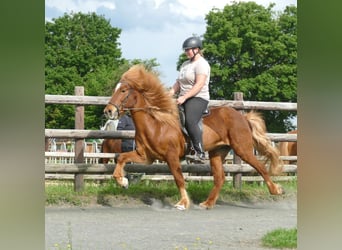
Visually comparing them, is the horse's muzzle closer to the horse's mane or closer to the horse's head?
the horse's head

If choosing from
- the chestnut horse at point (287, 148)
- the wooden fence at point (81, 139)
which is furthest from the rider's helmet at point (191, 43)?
the chestnut horse at point (287, 148)

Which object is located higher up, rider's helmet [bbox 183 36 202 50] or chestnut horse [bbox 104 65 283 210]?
rider's helmet [bbox 183 36 202 50]

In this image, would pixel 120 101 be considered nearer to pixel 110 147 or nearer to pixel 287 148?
pixel 110 147

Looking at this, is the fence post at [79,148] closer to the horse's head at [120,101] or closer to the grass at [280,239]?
the horse's head at [120,101]

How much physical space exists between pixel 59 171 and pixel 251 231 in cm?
219

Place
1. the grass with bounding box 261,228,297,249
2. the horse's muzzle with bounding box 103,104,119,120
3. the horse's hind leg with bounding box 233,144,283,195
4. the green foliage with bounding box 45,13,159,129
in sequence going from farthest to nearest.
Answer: the green foliage with bounding box 45,13,159,129
the horse's hind leg with bounding box 233,144,283,195
the horse's muzzle with bounding box 103,104,119,120
the grass with bounding box 261,228,297,249

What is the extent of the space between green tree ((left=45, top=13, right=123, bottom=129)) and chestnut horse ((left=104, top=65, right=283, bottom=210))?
8.60m

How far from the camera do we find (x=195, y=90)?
473 cm

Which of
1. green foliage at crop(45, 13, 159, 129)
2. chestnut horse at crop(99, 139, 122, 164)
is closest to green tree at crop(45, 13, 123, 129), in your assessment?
green foliage at crop(45, 13, 159, 129)

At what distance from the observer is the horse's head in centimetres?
459

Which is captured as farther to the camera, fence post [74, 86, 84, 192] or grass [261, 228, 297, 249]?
fence post [74, 86, 84, 192]

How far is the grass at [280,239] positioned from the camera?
306 cm

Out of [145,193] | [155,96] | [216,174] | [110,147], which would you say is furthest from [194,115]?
[110,147]
